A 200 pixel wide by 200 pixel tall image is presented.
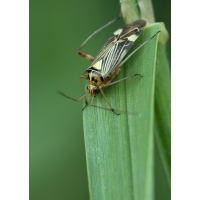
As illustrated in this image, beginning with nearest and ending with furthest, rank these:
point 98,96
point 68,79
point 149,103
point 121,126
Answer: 1. point 149,103
2. point 121,126
3. point 98,96
4. point 68,79

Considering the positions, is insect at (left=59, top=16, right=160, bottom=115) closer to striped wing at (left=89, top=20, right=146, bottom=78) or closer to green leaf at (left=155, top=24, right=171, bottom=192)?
striped wing at (left=89, top=20, right=146, bottom=78)

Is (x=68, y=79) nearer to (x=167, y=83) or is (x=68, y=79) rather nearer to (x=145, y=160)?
(x=167, y=83)

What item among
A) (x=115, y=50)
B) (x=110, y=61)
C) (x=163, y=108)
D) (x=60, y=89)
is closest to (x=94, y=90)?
(x=110, y=61)

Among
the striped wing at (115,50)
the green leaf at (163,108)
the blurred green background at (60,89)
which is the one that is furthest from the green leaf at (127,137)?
the blurred green background at (60,89)

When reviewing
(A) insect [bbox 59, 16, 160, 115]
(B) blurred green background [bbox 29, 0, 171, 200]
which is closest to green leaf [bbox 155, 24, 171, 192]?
(A) insect [bbox 59, 16, 160, 115]

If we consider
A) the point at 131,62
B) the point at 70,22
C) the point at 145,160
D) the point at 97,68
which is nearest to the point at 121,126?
the point at 145,160

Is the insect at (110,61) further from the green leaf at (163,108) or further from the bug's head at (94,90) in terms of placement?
the green leaf at (163,108)
